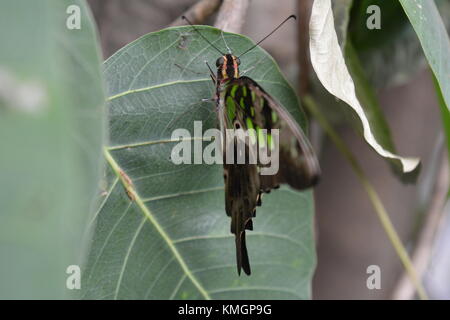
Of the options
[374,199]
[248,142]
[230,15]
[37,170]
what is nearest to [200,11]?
[230,15]

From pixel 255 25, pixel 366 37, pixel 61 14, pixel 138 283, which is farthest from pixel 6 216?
pixel 255 25

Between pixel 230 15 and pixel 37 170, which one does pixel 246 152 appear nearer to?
pixel 230 15

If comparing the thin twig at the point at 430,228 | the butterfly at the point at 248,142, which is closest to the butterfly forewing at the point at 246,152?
the butterfly at the point at 248,142

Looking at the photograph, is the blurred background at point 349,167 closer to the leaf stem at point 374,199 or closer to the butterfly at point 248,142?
the leaf stem at point 374,199

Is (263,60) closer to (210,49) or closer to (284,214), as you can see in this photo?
(210,49)
